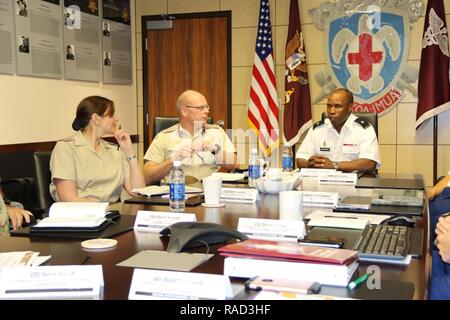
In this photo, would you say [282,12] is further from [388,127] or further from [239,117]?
[388,127]

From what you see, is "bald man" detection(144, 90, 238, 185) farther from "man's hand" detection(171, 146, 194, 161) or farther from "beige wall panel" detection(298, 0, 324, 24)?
"beige wall panel" detection(298, 0, 324, 24)

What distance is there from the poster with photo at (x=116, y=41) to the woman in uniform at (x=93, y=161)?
2.50 m

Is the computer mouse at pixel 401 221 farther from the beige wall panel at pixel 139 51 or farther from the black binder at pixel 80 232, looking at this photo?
the beige wall panel at pixel 139 51

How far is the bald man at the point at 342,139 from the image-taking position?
152 inches

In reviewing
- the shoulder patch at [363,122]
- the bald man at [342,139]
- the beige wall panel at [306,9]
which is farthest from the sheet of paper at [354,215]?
the beige wall panel at [306,9]

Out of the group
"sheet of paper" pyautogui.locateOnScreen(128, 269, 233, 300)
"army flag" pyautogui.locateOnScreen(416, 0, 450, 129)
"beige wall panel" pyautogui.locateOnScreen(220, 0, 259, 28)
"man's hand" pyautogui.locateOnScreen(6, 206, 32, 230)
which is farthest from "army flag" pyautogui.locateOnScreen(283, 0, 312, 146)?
"sheet of paper" pyautogui.locateOnScreen(128, 269, 233, 300)

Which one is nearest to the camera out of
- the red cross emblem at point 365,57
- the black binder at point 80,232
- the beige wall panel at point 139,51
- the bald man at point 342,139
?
the black binder at point 80,232

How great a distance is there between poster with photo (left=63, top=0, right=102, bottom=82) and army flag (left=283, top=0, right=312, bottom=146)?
1839mm

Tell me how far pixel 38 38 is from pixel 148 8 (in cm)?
173

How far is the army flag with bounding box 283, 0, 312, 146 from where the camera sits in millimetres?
5273

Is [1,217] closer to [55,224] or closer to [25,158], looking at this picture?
[55,224]

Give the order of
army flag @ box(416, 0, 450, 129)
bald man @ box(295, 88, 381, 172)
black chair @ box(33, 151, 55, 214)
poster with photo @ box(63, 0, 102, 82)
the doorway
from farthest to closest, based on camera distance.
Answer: the doorway → poster with photo @ box(63, 0, 102, 82) → army flag @ box(416, 0, 450, 129) → bald man @ box(295, 88, 381, 172) → black chair @ box(33, 151, 55, 214)
